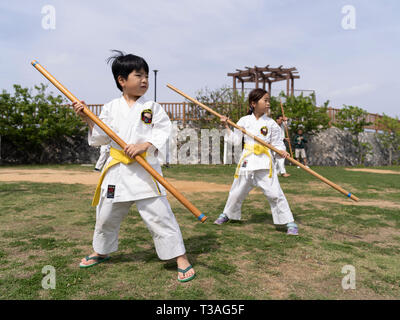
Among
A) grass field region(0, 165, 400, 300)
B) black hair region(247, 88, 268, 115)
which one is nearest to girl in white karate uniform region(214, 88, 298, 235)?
black hair region(247, 88, 268, 115)

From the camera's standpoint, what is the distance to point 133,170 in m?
2.47

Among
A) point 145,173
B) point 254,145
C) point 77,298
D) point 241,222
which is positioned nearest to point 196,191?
point 241,222

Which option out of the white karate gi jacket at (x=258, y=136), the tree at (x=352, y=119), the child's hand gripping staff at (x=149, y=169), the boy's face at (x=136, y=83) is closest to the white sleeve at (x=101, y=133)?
the child's hand gripping staff at (x=149, y=169)

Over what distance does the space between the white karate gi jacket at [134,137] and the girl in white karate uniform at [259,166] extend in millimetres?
1543

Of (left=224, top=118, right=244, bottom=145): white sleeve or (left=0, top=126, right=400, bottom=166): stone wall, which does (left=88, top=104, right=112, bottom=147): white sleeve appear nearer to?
(left=224, top=118, right=244, bottom=145): white sleeve

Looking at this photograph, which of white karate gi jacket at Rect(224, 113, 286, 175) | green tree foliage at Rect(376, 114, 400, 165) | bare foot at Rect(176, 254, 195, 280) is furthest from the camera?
green tree foliage at Rect(376, 114, 400, 165)

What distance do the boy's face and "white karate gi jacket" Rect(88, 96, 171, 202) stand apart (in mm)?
81

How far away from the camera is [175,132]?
1753cm

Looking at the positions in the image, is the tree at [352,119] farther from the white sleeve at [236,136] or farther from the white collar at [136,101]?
the white collar at [136,101]

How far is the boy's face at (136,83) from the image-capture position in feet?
8.27

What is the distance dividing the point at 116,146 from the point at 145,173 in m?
0.34

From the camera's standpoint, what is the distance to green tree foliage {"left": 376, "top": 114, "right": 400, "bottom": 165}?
2098 centimetres
